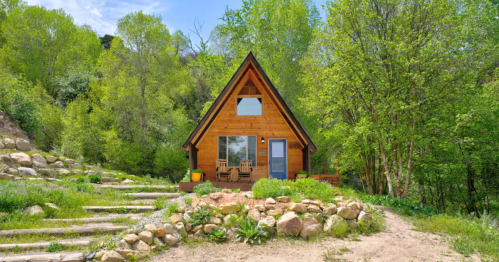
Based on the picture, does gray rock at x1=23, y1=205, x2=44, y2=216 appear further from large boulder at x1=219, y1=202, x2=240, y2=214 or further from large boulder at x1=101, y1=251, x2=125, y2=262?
large boulder at x1=219, y1=202, x2=240, y2=214

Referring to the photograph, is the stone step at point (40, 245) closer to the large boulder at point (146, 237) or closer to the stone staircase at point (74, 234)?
the stone staircase at point (74, 234)

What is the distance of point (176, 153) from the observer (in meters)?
22.4

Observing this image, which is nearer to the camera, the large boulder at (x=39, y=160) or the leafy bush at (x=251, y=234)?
the leafy bush at (x=251, y=234)

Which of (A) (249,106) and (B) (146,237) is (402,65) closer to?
(A) (249,106)

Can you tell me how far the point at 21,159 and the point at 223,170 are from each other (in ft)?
33.0

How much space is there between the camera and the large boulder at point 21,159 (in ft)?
44.9

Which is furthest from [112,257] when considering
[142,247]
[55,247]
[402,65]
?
[402,65]

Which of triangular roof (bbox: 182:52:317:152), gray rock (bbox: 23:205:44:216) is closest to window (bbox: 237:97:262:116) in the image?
triangular roof (bbox: 182:52:317:152)

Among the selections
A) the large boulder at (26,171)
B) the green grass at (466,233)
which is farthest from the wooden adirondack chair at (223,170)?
A: the large boulder at (26,171)

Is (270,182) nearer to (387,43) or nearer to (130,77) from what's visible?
(387,43)

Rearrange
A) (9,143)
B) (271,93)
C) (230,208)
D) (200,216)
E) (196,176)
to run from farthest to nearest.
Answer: (9,143) < (271,93) < (196,176) < (230,208) < (200,216)

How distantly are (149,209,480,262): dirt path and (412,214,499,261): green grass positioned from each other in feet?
1.35

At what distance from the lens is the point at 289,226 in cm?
778

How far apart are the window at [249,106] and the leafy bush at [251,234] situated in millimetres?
6706
